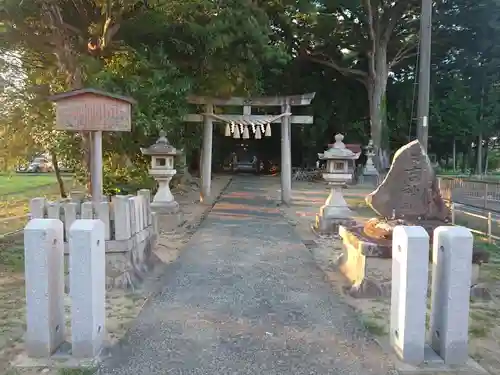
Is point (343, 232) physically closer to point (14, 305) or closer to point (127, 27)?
point (14, 305)

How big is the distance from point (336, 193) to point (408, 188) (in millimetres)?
4416

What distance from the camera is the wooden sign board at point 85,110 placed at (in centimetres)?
605

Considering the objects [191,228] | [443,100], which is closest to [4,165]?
[191,228]

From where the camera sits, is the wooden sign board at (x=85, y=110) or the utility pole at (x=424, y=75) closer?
the wooden sign board at (x=85, y=110)

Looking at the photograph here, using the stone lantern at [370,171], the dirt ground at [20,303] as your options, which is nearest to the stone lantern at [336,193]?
the dirt ground at [20,303]

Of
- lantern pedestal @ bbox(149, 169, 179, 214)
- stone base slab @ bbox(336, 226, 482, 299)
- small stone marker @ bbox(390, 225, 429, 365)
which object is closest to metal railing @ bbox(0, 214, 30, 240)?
lantern pedestal @ bbox(149, 169, 179, 214)

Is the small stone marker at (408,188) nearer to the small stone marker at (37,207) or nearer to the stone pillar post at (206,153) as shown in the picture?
the small stone marker at (37,207)

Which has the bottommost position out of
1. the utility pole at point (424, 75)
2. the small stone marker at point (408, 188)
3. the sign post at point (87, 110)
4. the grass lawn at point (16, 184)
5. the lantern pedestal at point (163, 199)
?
the grass lawn at point (16, 184)

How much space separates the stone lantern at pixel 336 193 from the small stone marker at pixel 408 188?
3772 millimetres

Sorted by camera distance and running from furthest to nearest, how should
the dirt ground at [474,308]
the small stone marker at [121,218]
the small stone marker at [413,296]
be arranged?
the small stone marker at [121,218] < the dirt ground at [474,308] < the small stone marker at [413,296]

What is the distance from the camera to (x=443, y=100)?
2567 cm

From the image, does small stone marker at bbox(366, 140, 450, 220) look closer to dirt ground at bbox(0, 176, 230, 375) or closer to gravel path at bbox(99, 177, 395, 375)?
gravel path at bbox(99, 177, 395, 375)

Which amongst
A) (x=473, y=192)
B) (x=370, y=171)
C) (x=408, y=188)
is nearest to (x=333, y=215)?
(x=408, y=188)

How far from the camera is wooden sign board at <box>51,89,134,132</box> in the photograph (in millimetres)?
6051
